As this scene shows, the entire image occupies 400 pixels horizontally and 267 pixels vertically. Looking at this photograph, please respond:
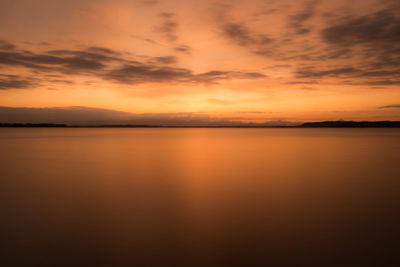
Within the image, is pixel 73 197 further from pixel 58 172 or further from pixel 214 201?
pixel 58 172

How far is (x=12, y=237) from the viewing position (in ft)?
18.9

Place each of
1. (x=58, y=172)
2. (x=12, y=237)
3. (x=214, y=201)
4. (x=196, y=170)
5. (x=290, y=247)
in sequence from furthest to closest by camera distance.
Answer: (x=196, y=170) < (x=58, y=172) < (x=214, y=201) < (x=12, y=237) < (x=290, y=247)

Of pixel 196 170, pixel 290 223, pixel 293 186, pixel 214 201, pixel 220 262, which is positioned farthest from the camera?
pixel 196 170

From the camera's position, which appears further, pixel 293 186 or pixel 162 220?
pixel 293 186

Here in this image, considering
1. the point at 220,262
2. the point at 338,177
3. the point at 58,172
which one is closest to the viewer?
the point at 220,262

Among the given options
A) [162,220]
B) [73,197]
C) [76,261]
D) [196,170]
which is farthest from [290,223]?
[196,170]

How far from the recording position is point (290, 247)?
5402 mm

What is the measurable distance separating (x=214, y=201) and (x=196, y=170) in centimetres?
679

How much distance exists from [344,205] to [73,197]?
27.9ft

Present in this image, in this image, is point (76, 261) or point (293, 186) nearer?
point (76, 261)

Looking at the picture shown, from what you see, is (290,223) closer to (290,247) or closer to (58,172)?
(290,247)

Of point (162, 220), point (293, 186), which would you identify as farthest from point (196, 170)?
point (162, 220)

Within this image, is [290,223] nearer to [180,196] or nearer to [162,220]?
[162,220]

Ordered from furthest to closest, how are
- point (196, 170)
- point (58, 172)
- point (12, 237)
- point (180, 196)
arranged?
point (196, 170) → point (58, 172) → point (180, 196) → point (12, 237)
